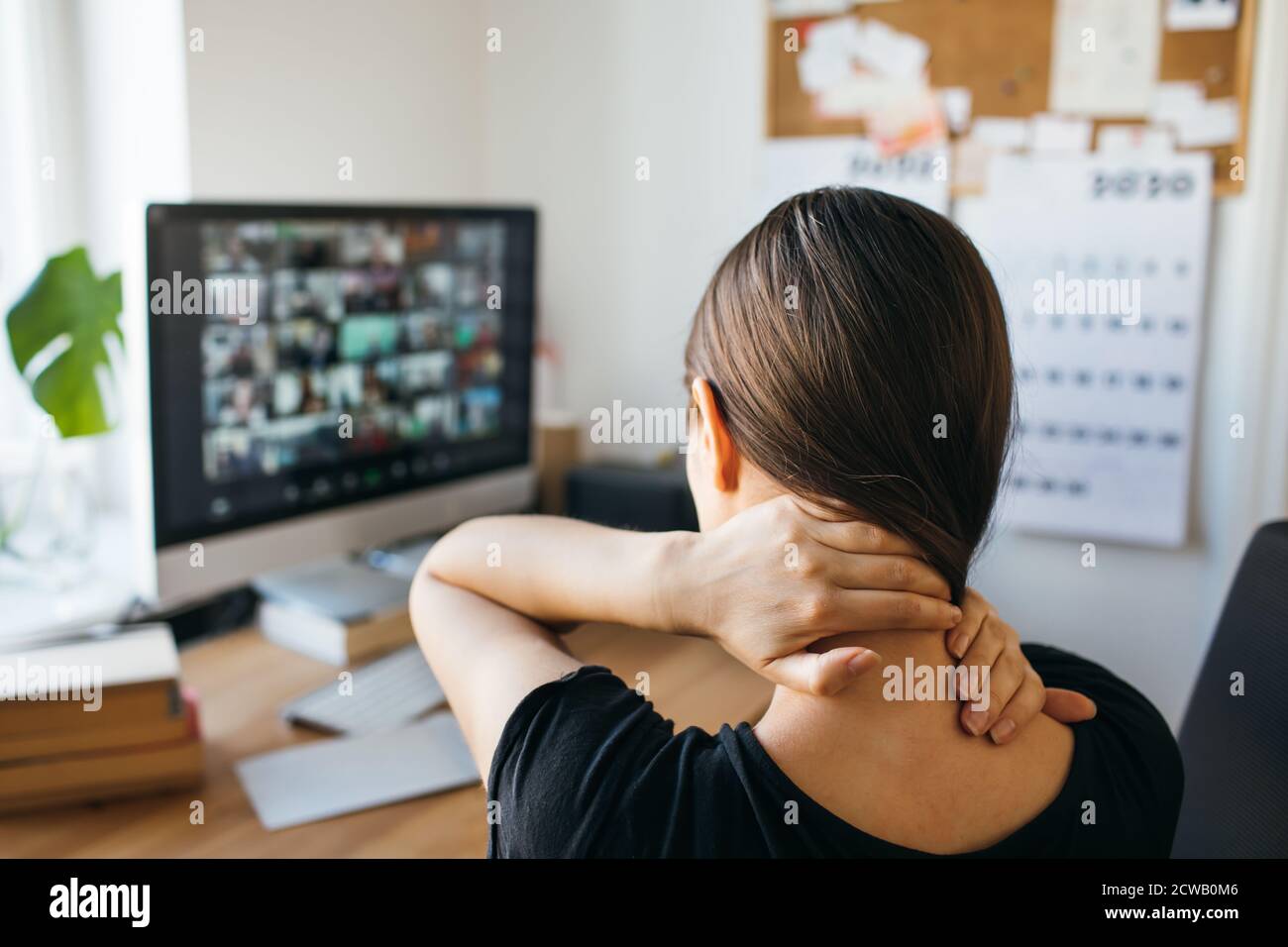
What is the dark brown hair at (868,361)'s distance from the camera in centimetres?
71

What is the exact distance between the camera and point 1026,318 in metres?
1.92

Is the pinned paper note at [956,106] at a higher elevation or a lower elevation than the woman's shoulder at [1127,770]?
higher

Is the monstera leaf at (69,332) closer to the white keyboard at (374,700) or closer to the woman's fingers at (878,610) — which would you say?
the white keyboard at (374,700)

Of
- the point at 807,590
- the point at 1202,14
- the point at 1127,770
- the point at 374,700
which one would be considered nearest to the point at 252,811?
the point at 374,700

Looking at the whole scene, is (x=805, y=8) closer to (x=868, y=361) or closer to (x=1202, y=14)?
(x=1202, y=14)

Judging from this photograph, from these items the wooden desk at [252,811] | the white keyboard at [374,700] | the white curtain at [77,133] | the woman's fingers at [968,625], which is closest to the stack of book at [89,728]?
the wooden desk at [252,811]

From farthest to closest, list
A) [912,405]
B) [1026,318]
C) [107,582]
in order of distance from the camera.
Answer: [1026,318] < [107,582] < [912,405]

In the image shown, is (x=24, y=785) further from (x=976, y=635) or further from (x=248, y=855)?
(x=976, y=635)

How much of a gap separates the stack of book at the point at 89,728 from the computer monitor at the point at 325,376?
0.23 meters

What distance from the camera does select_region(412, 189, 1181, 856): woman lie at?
0.70 metres

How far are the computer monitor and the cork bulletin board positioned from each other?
0.73m

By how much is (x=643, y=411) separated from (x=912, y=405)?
153 centimetres
